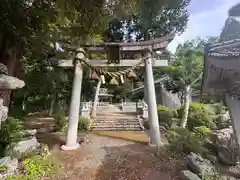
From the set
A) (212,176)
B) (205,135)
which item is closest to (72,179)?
(212,176)

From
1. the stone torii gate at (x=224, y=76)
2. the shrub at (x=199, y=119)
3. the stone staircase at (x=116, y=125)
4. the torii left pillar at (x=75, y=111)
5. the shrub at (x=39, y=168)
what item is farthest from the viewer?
the stone staircase at (x=116, y=125)

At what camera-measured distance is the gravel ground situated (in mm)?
5520

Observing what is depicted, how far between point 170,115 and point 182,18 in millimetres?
8480

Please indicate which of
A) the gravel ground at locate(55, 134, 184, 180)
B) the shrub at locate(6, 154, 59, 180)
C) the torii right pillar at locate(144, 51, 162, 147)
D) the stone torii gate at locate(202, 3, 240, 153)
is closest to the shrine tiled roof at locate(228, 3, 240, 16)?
the stone torii gate at locate(202, 3, 240, 153)

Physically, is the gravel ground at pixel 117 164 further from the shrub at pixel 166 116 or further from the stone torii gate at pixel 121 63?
the shrub at pixel 166 116

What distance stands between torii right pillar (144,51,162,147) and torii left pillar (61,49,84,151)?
2745 mm

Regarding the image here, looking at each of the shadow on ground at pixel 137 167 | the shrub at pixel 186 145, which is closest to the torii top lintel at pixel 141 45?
the shrub at pixel 186 145

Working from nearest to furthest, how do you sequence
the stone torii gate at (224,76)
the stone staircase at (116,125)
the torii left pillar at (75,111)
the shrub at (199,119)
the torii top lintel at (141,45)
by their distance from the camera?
the stone torii gate at (224,76), the torii left pillar at (75,111), the torii top lintel at (141,45), the shrub at (199,119), the stone staircase at (116,125)

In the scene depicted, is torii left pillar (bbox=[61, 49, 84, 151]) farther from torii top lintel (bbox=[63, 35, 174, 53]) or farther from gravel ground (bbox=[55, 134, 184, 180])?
torii top lintel (bbox=[63, 35, 174, 53])

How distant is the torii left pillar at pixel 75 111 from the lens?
766 cm

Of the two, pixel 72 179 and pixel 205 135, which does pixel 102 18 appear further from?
pixel 205 135

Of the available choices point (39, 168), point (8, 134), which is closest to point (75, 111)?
point (8, 134)

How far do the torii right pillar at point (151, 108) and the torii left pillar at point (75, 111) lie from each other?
2745 mm

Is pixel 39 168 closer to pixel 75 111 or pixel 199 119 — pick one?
pixel 75 111
